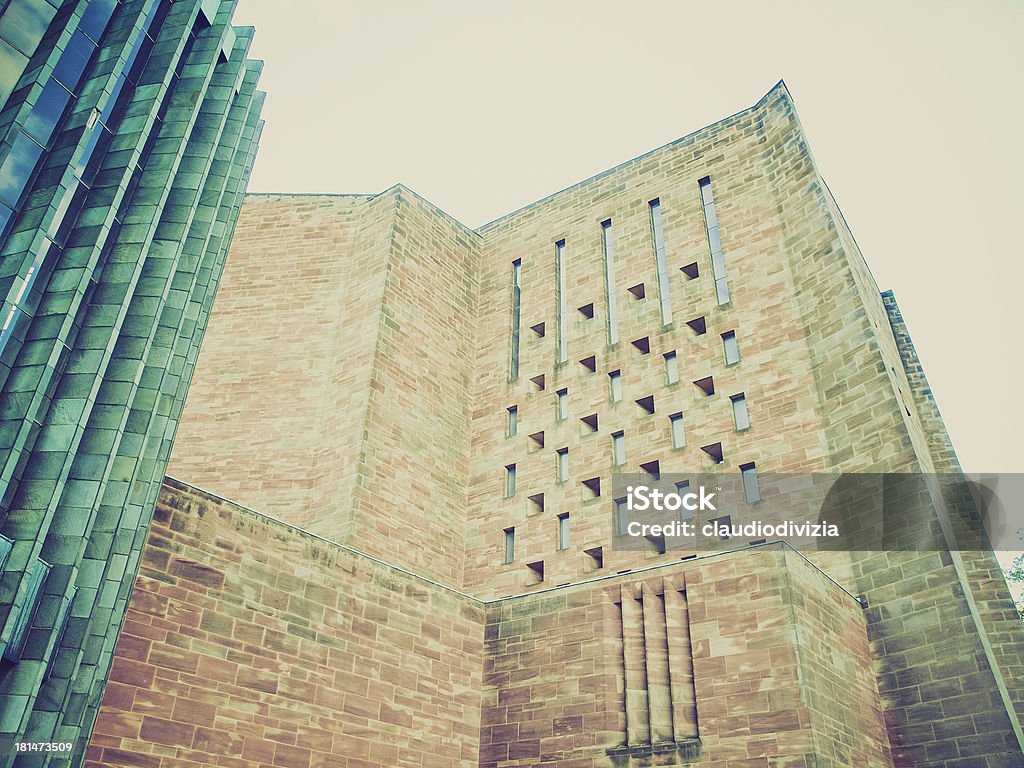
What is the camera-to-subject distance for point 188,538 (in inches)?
496

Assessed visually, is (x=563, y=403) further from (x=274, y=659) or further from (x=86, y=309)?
(x=86, y=309)

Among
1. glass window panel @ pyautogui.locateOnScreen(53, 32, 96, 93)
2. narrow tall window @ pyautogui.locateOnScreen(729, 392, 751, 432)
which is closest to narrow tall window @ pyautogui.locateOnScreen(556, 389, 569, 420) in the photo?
narrow tall window @ pyautogui.locateOnScreen(729, 392, 751, 432)

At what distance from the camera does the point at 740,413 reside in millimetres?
18859

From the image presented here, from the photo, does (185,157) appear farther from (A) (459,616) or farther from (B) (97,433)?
(A) (459,616)

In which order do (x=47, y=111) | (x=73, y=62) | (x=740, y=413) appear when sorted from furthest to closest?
1. (x=740, y=413)
2. (x=73, y=62)
3. (x=47, y=111)

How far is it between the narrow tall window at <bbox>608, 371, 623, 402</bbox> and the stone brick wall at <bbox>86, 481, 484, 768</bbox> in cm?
733

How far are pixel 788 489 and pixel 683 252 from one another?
24.8 ft

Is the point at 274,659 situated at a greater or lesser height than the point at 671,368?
lesser

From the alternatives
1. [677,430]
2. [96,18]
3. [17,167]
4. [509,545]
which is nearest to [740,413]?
[677,430]

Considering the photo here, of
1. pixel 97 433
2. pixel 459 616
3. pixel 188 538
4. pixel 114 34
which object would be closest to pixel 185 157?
pixel 114 34

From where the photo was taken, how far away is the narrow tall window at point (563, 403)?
22109 mm

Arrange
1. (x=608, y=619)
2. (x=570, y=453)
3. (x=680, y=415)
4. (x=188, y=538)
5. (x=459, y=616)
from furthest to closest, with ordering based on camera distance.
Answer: (x=570, y=453), (x=680, y=415), (x=459, y=616), (x=608, y=619), (x=188, y=538)

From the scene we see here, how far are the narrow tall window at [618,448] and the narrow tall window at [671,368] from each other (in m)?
1.77

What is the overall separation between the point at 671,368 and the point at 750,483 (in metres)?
3.92
